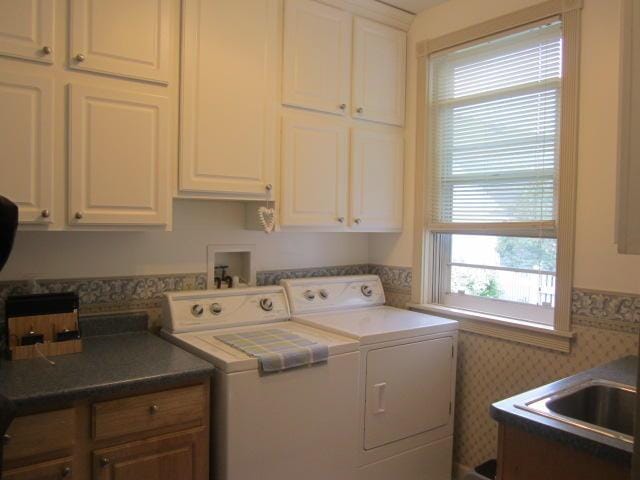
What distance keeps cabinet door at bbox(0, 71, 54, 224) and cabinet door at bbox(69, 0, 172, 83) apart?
19 cm

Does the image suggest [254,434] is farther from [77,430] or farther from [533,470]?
[533,470]

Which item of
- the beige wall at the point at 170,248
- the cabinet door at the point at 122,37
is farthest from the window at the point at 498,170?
the cabinet door at the point at 122,37

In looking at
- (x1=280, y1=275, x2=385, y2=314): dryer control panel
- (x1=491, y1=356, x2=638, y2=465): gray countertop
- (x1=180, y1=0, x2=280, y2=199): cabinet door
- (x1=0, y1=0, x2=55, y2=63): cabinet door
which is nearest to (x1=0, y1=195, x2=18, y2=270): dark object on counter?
(x1=0, y1=0, x2=55, y2=63): cabinet door

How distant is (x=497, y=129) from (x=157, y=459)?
222 centimetres

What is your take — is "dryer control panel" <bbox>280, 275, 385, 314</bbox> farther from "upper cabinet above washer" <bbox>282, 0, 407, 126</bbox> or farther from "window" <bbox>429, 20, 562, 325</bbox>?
"upper cabinet above washer" <bbox>282, 0, 407, 126</bbox>

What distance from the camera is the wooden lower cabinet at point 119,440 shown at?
160 cm

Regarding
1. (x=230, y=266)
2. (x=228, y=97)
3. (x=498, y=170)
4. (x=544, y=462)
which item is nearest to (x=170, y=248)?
(x=230, y=266)

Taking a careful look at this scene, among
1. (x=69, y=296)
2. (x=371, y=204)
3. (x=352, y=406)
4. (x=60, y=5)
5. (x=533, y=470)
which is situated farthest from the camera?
(x=371, y=204)

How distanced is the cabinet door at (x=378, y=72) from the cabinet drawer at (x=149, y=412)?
5.66 ft

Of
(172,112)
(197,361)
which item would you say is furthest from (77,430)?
(172,112)

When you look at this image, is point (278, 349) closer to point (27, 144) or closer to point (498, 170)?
point (27, 144)

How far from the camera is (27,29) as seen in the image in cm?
187

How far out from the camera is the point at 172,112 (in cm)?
221

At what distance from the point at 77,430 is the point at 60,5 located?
60.1 inches
